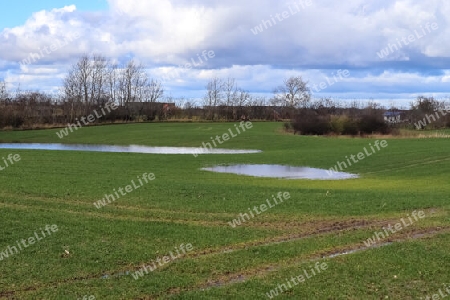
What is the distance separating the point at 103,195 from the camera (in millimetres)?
16688

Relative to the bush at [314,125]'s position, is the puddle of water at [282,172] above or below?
below

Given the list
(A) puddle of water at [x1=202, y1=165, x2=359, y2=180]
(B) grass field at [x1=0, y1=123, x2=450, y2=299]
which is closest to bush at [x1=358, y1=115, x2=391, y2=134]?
(A) puddle of water at [x1=202, y1=165, x2=359, y2=180]

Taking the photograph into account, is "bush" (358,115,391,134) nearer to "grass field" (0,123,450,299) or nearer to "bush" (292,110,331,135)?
"bush" (292,110,331,135)

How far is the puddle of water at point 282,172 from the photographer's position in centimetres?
2823

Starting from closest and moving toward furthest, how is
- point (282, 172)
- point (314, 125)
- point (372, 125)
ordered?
point (282, 172) → point (372, 125) → point (314, 125)

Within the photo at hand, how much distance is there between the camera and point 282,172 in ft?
100

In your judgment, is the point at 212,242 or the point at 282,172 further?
the point at 282,172

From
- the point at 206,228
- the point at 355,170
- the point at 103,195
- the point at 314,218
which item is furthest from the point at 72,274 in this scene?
the point at 355,170

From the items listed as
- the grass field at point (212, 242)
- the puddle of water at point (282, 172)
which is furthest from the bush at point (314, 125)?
the grass field at point (212, 242)

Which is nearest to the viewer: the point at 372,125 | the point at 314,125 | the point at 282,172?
the point at 282,172

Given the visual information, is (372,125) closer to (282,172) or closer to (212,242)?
(282,172)

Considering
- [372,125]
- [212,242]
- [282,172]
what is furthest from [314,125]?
[212,242]

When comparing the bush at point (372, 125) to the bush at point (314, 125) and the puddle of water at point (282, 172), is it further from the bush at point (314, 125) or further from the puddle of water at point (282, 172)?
the puddle of water at point (282, 172)

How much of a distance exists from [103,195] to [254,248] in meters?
8.60
